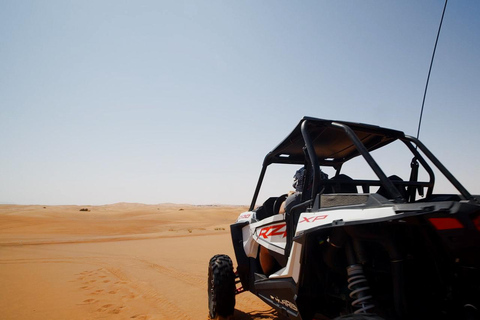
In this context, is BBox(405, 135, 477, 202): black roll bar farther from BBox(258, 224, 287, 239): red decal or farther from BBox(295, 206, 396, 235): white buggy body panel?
BBox(258, 224, 287, 239): red decal

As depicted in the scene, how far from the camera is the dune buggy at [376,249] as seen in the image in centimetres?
→ 171

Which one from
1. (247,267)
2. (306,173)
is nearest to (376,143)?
(306,173)

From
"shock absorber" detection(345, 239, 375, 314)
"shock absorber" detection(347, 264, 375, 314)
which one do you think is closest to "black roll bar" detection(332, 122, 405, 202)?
"shock absorber" detection(345, 239, 375, 314)

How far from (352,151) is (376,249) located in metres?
2.27

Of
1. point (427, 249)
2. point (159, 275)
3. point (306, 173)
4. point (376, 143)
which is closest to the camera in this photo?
point (427, 249)

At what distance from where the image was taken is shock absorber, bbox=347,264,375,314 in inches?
74.9

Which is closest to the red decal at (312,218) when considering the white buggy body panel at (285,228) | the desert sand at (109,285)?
the white buggy body panel at (285,228)

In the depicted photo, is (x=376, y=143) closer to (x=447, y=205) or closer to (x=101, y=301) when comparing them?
(x=447, y=205)

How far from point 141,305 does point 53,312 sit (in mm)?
1261

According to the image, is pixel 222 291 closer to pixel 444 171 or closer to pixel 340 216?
pixel 340 216

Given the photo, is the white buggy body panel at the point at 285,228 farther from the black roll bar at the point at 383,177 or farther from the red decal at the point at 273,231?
the black roll bar at the point at 383,177

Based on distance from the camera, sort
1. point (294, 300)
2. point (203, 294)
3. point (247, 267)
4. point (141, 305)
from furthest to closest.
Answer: point (203, 294) < point (141, 305) < point (247, 267) < point (294, 300)

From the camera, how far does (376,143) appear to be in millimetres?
3443

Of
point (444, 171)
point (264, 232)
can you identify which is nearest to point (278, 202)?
point (264, 232)
